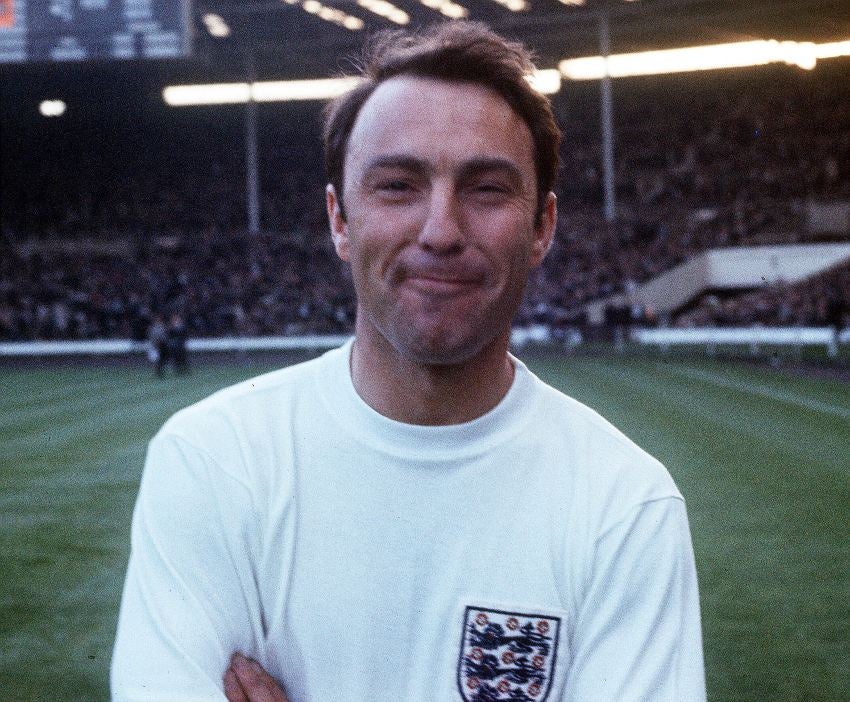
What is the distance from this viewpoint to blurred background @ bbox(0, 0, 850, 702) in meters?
7.97

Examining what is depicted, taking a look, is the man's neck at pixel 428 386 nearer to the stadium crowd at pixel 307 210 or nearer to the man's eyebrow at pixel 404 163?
the man's eyebrow at pixel 404 163

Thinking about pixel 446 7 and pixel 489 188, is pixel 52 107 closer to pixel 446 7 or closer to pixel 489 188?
pixel 446 7

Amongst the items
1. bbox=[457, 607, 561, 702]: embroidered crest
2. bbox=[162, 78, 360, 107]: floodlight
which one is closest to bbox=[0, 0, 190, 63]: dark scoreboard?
bbox=[162, 78, 360, 107]: floodlight

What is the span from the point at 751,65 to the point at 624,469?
161ft

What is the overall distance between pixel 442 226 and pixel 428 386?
37 cm

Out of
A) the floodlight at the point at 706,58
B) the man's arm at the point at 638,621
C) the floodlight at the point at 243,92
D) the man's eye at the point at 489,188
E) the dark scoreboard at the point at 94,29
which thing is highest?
the floodlight at the point at 706,58

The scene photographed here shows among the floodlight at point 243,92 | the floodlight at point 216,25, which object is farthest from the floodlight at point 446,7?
the floodlight at point 243,92

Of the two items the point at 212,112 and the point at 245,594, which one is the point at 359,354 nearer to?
the point at 245,594

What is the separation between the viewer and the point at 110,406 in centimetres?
1911

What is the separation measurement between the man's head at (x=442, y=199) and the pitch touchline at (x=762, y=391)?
14.5m

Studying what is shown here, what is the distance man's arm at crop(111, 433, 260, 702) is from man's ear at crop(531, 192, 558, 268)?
2.97 feet

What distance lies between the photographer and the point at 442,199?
2.37 metres

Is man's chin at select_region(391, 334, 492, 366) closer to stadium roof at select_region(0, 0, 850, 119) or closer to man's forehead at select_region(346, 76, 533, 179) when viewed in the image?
man's forehead at select_region(346, 76, 533, 179)

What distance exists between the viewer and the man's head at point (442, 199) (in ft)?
7.83
